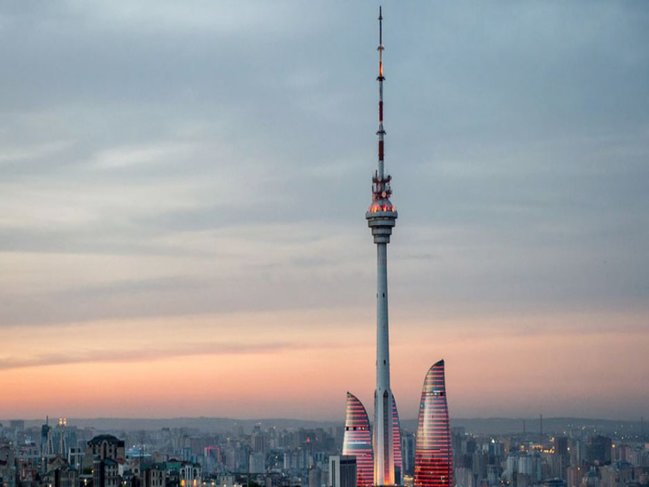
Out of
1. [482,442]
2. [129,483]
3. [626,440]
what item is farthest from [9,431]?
[129,483]

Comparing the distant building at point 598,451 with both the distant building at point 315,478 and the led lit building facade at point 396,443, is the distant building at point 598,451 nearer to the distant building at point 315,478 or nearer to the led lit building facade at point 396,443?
the distant building at point 315,478

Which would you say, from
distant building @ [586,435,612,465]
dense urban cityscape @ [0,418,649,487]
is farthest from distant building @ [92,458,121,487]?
distant building @ [586,435,612,465]

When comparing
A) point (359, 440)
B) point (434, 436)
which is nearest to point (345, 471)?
point (359, 440)

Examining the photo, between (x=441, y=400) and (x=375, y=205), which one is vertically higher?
(x=375, y=205)

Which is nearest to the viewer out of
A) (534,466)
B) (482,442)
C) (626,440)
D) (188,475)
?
(188,475)

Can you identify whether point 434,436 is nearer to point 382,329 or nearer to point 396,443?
point 396,443

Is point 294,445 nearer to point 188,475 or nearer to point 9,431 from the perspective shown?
point 9,431

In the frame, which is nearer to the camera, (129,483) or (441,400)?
(129,483)
